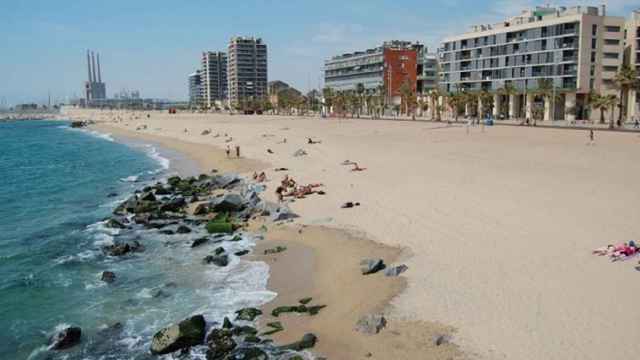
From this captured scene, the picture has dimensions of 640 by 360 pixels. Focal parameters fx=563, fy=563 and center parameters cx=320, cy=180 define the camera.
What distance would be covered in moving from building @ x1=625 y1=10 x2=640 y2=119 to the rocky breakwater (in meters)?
74.4

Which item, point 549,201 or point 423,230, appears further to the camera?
point 549,201

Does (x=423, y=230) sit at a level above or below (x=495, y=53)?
below

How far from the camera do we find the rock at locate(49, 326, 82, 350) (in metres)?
14.6

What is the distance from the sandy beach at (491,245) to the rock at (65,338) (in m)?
5.97

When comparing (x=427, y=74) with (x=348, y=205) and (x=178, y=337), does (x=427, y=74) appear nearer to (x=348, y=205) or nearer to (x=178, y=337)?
(x=348, y=205)

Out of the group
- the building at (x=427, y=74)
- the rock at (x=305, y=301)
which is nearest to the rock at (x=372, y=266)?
the rock at (x=305, y=301)

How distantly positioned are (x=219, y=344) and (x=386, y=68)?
147496 millimetres

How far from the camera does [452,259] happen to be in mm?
17750

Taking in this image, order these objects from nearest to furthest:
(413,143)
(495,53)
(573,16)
Result: (413,143)
(573,16)
(495,53)

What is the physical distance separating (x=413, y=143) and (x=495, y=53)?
61047mm

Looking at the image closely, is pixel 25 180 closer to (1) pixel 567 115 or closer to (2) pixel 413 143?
(2) pixel 413 143

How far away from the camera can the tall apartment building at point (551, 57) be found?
304 feet

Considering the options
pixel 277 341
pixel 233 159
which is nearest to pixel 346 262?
pixel 277 341

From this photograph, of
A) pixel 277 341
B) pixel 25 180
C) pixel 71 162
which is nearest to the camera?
pixel 277 341
